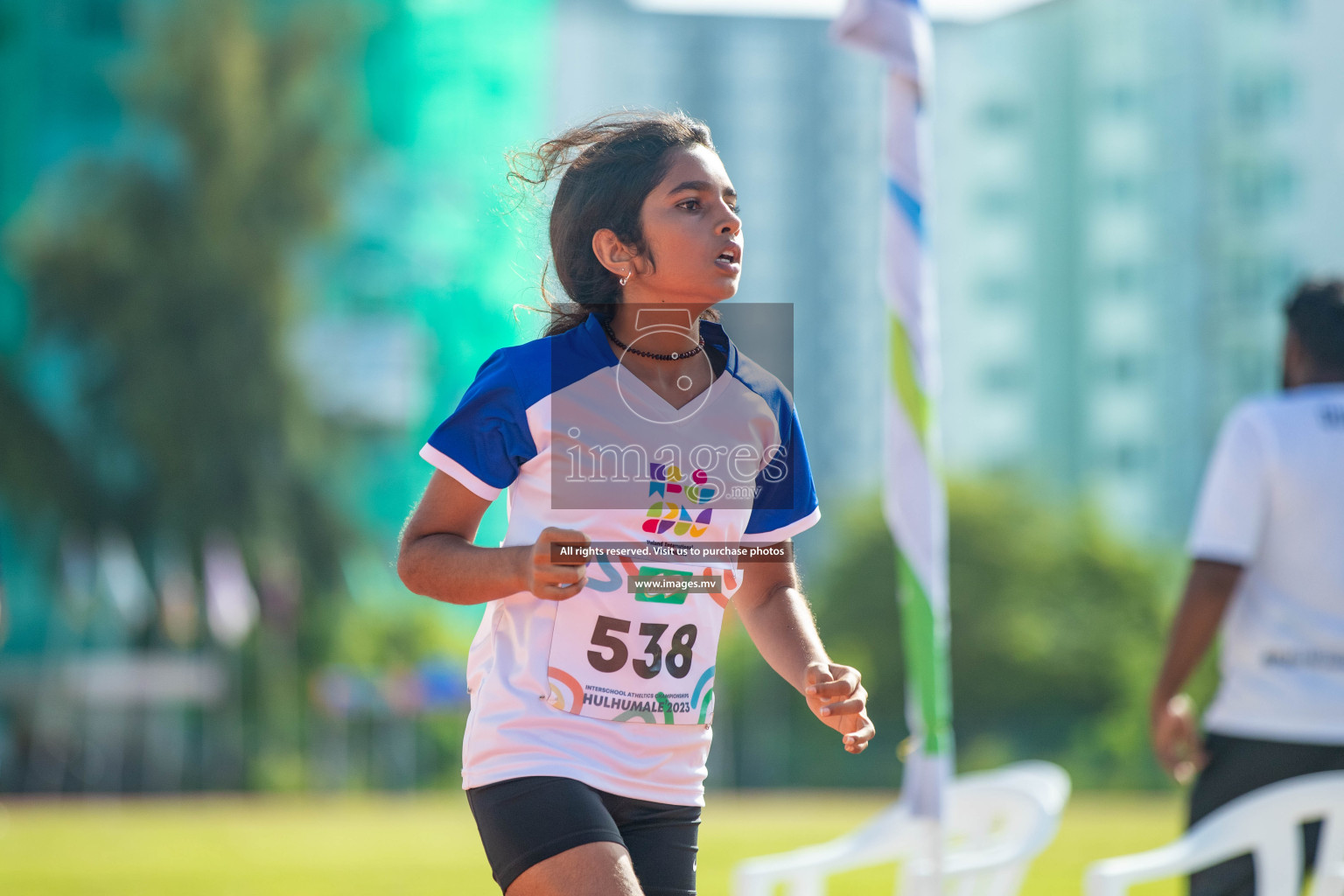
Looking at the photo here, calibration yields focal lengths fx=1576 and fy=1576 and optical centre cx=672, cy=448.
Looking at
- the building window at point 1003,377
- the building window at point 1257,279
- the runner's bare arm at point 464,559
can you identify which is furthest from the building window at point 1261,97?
the runner's bare arm at point 464,559

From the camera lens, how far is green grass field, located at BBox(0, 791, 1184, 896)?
1005 centimetres

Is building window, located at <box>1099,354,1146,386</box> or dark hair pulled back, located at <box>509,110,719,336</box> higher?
building window, located at <box>1099,354,1146,386</box>

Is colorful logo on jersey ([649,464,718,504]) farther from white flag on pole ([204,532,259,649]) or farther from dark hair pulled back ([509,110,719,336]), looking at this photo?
white flag on pole ([204,532,259,649])

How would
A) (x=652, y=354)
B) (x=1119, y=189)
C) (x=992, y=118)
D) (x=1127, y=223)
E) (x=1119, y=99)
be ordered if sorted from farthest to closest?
1. (x=992, y=118)
2. (x=1119, y=99)
3. (x=1119, y=189)
4. (x=1127, y=223)
5. (x=652, y=354)

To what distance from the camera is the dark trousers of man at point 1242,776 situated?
3578 mm

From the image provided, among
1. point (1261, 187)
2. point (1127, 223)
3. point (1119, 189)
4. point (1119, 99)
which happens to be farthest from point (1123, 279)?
point (1261, 187)

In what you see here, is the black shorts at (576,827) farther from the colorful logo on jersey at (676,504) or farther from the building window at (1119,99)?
the building window at (1119,99)

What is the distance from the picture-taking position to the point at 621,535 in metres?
2.41

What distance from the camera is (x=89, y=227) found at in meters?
26.4

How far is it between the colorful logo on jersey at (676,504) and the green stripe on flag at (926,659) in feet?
6.00

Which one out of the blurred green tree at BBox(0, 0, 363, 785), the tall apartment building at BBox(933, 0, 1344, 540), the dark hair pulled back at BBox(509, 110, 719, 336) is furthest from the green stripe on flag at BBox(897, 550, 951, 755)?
the tall apartment building at BBox(933, 0, 1344, 540)

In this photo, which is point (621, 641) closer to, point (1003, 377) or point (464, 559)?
point (464, 559)

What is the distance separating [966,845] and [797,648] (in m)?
2.55

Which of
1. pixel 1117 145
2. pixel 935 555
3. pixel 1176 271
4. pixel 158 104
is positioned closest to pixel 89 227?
pixel 158 104
